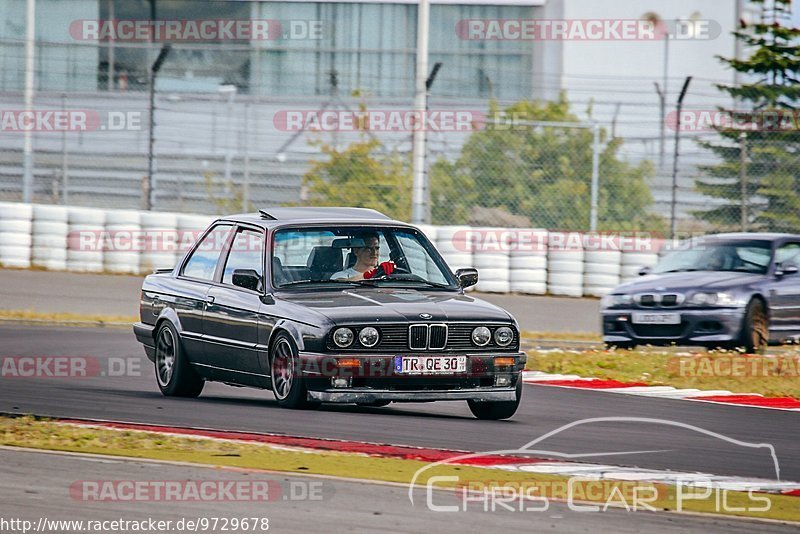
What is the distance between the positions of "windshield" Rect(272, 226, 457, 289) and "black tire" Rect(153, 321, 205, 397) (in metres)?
1.16

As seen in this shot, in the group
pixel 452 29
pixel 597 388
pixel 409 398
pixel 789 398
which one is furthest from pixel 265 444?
pixel 452 29

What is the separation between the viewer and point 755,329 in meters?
15.1

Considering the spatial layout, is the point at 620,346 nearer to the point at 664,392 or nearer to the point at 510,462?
the point at 664,392

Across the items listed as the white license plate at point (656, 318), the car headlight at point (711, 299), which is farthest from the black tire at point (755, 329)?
the white license plate at point (656, 318)

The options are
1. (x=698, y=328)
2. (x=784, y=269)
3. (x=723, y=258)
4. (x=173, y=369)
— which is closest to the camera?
(x=173, y=369)

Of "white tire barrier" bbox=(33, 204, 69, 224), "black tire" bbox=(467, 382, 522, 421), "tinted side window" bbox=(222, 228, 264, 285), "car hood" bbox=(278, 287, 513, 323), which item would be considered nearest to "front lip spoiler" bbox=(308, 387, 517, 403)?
"black tire" bbox=(467, 382, 522, 421)

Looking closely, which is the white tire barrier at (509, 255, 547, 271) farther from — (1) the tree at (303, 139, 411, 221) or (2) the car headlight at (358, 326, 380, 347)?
(2) the car headlight at (358, 326, 380, 347)

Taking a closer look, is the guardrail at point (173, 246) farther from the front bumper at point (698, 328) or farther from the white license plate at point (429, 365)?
the white license plate at point (429, 365)

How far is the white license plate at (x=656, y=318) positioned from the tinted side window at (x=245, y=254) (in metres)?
5.69

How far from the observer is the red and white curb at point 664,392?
1145 centimetres

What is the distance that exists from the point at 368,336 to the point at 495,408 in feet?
3.67

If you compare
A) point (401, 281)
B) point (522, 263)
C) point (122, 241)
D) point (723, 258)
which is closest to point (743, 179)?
point (522, 263)

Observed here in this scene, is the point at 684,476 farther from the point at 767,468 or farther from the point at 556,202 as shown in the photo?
the point at 556,202

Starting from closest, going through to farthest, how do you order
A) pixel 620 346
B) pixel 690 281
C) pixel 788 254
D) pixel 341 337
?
pixel 341 337, pixel 690 281, pixel 620 346, pixel 788 254
